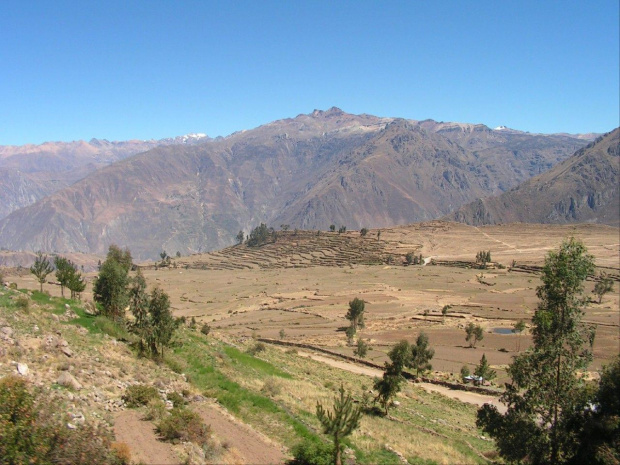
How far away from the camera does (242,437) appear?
17.5 metres

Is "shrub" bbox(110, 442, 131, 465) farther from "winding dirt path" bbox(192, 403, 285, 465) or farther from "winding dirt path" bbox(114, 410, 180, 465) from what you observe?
"winding dirt path" bbox(192, 403, 285, 465)

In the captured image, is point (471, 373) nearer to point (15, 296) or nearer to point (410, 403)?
point (410, 403)

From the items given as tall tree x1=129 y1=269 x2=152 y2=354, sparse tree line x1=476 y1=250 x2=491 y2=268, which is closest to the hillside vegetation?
tall tree x1=129 y1=269 x2=152 y2=354

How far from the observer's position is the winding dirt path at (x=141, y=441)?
13711 mm

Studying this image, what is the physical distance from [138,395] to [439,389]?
113ft

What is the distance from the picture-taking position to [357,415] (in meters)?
16.4

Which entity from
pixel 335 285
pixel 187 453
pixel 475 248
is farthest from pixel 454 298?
pixel 187 453

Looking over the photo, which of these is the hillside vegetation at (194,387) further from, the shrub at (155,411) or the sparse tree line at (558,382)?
the sparse tree line at (558,382)

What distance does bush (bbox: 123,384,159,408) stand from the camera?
17219 mm

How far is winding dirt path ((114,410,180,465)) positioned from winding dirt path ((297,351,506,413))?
2570 cm

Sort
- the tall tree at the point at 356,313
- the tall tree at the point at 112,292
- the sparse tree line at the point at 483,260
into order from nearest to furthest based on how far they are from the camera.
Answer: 1. the tall tree at the point at 112,292
2. the tall tree at the point at 356,313
3. the sparse tree line at the point at 483,260

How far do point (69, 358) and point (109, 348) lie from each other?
4.74 metres

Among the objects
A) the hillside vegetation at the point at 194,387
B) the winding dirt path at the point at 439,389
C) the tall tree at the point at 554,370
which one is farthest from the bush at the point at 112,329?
the winding dirt path at the point at 439,389

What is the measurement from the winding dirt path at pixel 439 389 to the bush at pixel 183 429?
79.5 feet
